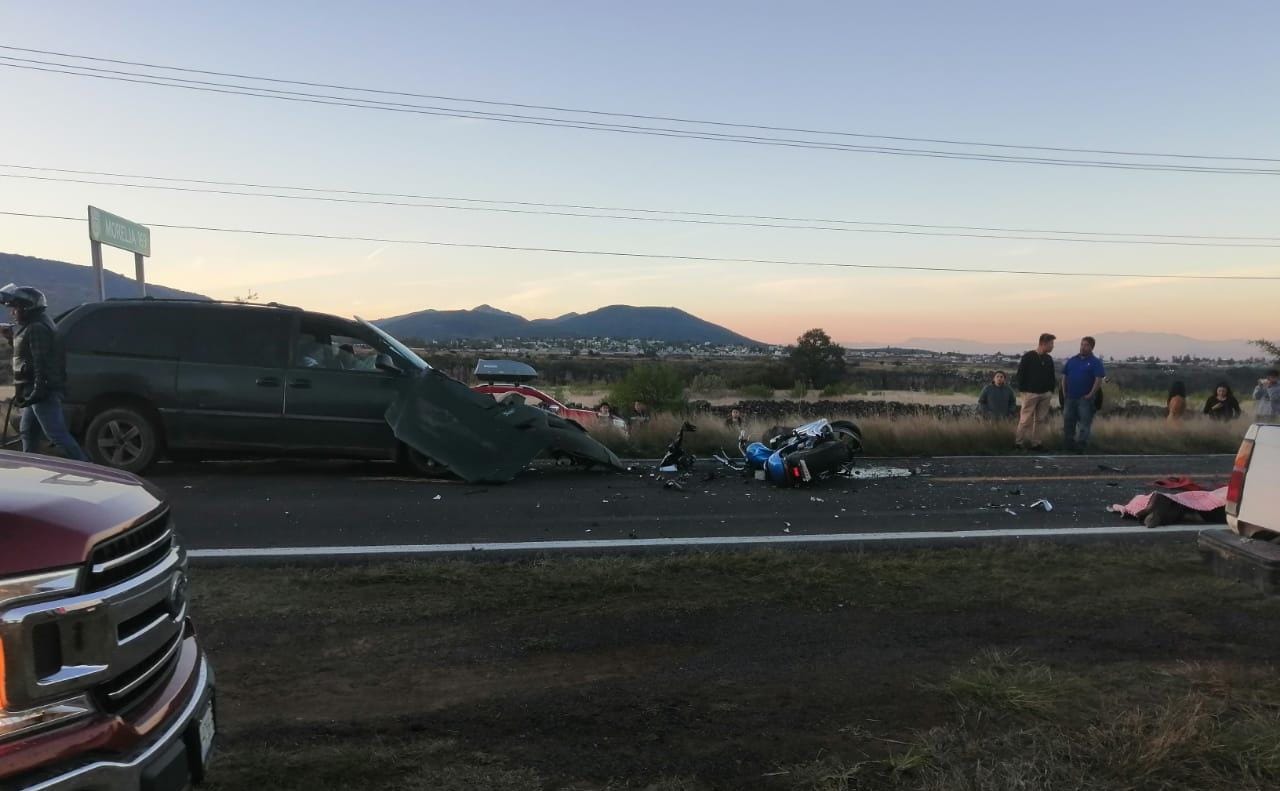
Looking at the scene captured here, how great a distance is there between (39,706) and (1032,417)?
561 inches

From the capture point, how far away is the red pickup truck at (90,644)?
5.92 feet

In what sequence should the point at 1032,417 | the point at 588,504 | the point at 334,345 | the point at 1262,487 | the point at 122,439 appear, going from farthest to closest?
the point at 1032,417, the point at 334,345, the point at 122,439, the point at 588,504, the point at 1262,487

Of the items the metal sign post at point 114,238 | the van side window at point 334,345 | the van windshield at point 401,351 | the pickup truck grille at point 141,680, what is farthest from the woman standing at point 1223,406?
the metal sign post at point 114,238

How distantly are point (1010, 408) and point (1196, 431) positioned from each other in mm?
3100

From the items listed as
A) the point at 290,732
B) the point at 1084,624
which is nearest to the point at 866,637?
the point at 1084,624

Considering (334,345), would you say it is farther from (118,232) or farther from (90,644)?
(118,232)

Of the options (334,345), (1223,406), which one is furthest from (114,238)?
(1223,406)

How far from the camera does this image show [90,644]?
1.96 metres

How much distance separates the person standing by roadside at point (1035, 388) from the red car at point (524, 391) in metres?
6.56

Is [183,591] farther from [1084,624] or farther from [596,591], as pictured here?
[1084,624]

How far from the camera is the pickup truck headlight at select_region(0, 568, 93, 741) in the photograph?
1775 mm

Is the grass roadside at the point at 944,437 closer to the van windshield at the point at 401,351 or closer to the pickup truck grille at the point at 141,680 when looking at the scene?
the van windshield at the point at 401,351

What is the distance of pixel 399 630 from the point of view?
467 cm

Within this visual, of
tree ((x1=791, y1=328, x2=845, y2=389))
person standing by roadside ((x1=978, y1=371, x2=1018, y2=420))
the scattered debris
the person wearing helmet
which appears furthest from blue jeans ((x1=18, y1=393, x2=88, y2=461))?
tree ((x1=791, y1=328, x2=845, y2=389))
